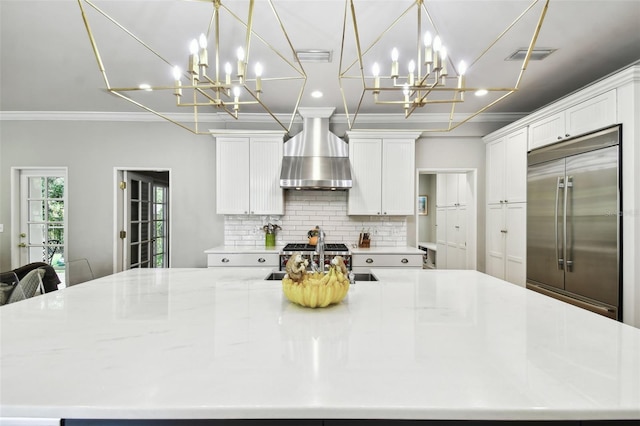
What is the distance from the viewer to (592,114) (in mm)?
2676

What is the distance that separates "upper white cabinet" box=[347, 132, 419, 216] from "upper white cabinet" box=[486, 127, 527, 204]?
1.04 m

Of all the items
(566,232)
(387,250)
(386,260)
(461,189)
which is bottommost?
(386,260)

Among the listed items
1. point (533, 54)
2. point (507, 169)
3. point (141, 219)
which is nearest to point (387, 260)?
point (507, 169)

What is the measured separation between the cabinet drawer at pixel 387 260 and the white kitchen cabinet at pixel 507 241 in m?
1.03

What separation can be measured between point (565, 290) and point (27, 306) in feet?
12.4

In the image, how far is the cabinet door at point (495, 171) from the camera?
3.99m

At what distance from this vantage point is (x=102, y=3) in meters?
2.12

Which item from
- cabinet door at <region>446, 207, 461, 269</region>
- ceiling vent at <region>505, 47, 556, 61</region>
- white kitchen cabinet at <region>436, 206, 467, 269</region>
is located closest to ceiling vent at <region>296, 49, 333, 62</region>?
ceiling vent at <region>505, 47, 556, 61</region>

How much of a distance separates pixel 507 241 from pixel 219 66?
3.68 m

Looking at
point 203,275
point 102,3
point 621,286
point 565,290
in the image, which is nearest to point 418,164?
point 565,290

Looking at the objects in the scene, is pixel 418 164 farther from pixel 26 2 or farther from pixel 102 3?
pixel 26 2

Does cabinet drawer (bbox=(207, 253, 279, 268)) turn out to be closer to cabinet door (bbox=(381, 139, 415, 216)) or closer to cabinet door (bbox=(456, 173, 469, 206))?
cabinet door (bbox=(381, 139, 415, 216))

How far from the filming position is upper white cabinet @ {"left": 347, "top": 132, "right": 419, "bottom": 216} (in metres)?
4.13

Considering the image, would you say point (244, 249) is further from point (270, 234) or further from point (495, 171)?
point (495, 171)
